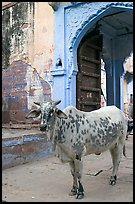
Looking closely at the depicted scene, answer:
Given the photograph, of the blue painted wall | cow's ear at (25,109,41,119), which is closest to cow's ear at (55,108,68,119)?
cow's ear at (25,109,41,119)

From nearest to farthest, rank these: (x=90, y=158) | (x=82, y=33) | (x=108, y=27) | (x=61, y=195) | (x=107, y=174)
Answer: (x=61, y=195) < (x=107, y=174) < (x=90, y=158) < (x=82, y=33) < (x=108, y=27)

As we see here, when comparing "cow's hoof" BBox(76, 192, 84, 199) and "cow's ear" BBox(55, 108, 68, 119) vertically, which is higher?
"cow's ear" BBox(55, 108, 68, 119)

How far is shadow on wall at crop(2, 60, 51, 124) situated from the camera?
27.8ft

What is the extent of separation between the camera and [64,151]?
3564mm

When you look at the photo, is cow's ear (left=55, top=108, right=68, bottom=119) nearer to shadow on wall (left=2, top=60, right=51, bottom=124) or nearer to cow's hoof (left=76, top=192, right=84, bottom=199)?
cow's hoof (left=76, top=192, right=84, bottom=199)

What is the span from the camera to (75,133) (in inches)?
141

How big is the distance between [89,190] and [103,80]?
→ 934 cm

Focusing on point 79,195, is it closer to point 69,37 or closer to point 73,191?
point 73,191

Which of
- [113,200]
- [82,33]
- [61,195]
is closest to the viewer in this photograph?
[113,200]

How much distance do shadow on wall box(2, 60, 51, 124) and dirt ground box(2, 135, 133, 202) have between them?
3117mm

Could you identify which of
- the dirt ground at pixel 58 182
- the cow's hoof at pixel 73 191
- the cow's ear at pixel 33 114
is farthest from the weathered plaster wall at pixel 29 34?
the cow's hoof at pixel 73 191

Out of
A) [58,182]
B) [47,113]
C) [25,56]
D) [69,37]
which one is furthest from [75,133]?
[25,56]

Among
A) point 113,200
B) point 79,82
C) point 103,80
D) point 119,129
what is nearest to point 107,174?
point 119,129

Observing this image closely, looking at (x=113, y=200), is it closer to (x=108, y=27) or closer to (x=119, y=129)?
(x=119, y=129)
